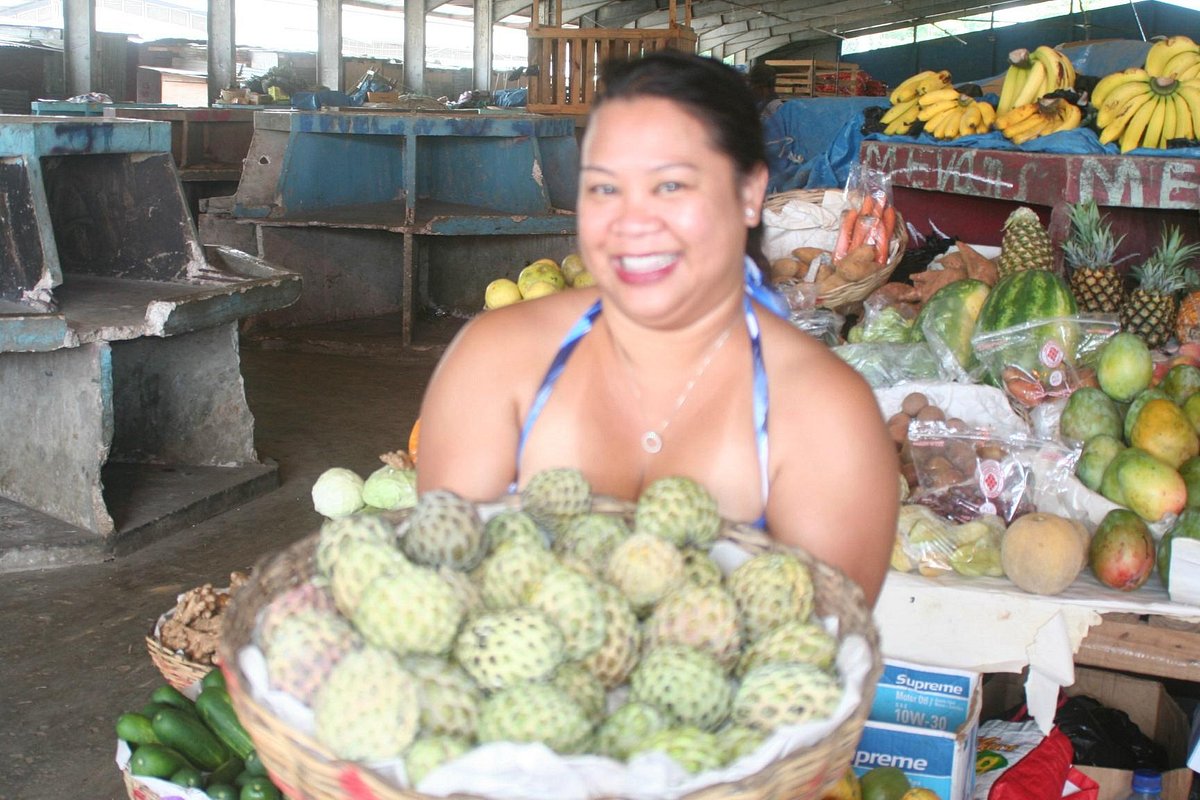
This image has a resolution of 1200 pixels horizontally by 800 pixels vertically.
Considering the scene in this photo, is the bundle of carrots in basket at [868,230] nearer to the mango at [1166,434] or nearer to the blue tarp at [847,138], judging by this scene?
the blue tarp at [847,138]

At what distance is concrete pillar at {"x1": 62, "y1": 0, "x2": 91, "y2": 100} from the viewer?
11.9m

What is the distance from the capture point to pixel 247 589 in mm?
1284

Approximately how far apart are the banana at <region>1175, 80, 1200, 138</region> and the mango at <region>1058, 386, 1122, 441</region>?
6.13ft

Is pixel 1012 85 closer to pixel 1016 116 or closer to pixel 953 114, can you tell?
pixel 953 114

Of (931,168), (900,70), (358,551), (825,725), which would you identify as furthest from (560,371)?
(900,70)

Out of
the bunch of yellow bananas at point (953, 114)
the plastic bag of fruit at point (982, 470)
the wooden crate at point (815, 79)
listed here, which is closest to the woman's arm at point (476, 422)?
the plastic bag of fruit at point (982, 470)

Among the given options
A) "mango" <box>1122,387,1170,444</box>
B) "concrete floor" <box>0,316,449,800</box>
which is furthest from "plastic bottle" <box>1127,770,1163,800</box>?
"concrete floor" <box>0,316,449,800</box>

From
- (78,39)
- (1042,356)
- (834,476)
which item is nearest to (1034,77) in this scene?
(1042,356)

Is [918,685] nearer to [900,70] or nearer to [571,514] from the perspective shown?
[571,514]

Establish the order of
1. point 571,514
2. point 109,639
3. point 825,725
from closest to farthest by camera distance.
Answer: point 825,725 → point 571,514 → point 109,639

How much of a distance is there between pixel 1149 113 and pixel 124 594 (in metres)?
3.94

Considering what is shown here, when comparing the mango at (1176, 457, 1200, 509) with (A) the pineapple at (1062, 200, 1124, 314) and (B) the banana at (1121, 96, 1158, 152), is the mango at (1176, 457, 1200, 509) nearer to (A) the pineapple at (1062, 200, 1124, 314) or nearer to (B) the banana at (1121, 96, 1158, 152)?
(A) the pineapple at (1062, 200, 1124, 314)

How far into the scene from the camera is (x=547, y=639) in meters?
1.16

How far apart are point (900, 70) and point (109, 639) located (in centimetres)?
2571
